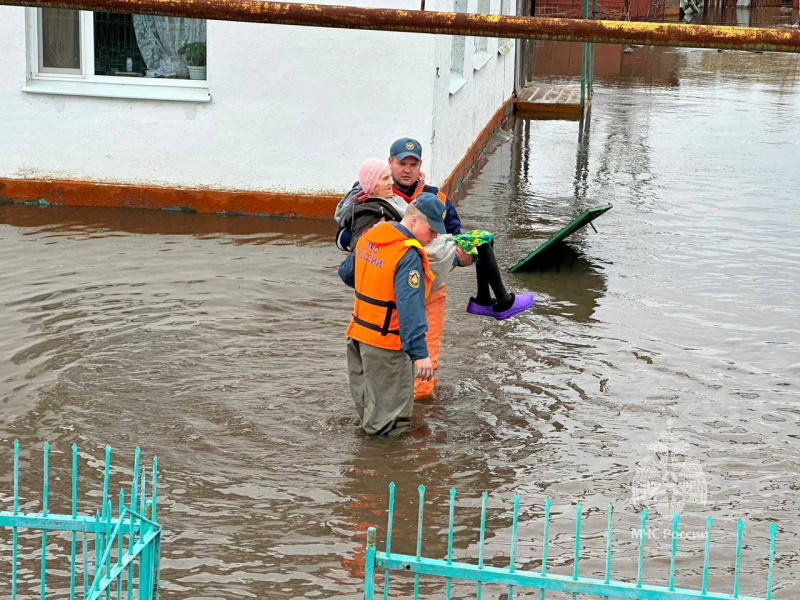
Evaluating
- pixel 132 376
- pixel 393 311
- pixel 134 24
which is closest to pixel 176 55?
pixel 134 24

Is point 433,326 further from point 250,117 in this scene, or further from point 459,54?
point 459,54

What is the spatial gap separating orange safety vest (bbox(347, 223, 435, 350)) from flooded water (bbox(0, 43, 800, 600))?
26.7 inches

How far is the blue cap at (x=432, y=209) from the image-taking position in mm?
5945

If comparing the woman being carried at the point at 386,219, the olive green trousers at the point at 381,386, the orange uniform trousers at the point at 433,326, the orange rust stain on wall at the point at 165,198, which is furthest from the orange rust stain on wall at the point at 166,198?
the olive green trousers at the point at 381,386

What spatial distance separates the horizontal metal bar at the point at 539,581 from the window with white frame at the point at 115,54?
8.83m

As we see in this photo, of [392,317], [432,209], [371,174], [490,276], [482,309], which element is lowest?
[482,309]

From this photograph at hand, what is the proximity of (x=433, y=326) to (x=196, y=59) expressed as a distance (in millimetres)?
6059

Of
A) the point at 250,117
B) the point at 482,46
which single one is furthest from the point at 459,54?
the point at 250,117

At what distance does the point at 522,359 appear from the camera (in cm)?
788

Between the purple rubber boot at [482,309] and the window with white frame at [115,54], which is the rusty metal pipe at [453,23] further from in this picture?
the window with white frame at [115,54]

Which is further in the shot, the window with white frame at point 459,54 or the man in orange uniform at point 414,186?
the window with white frame at point 459,54

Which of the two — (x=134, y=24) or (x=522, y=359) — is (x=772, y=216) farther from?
(x=134, y=24)

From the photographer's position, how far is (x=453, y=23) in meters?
4.19

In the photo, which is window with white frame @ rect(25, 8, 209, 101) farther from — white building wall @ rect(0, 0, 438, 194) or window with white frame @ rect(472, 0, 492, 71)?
window with white frame @ rect(472, 0, 492, 71)
